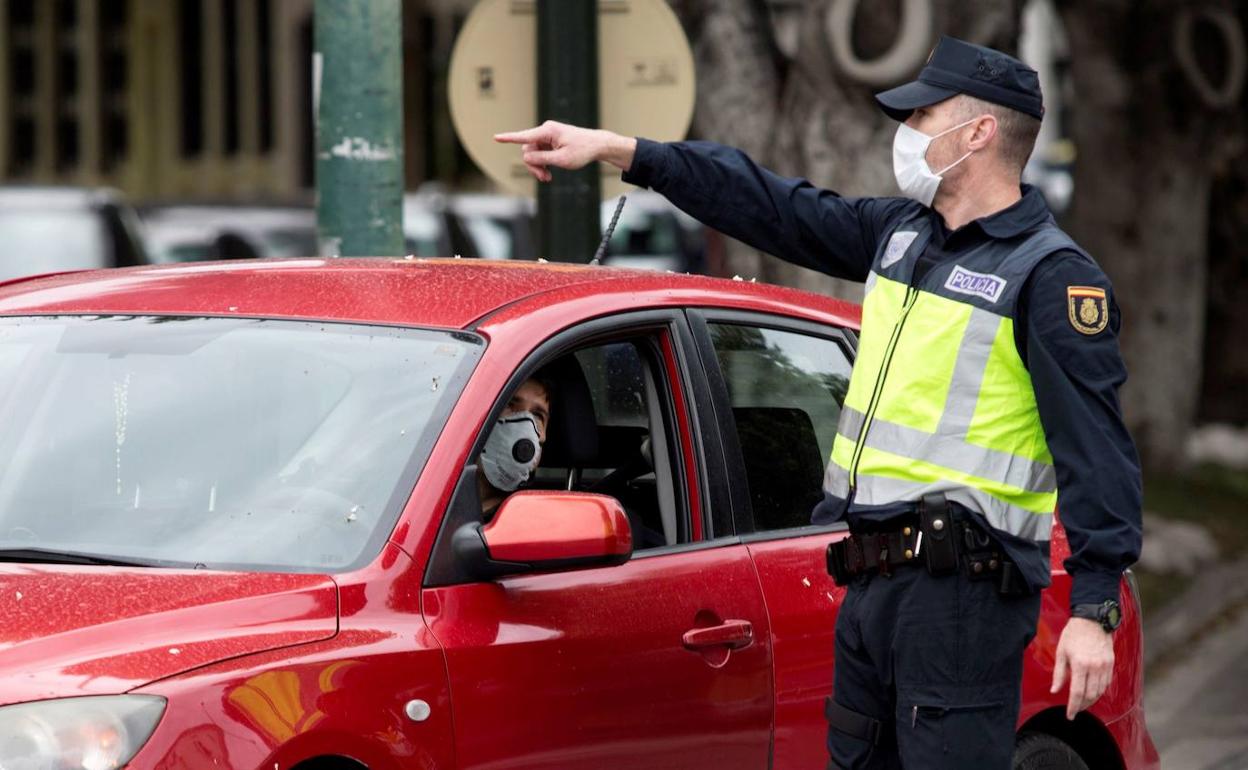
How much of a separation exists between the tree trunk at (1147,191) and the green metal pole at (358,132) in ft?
26.2

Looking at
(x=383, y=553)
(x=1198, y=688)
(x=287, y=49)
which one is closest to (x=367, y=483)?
(x=383, y=553)

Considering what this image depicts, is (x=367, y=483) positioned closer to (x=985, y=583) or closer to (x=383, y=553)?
(x=383, y=553)

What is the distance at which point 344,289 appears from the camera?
168 inches

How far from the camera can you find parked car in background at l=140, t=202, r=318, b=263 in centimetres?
1530

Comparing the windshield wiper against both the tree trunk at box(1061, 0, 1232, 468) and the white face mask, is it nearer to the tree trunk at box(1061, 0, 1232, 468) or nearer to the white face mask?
the white face mask

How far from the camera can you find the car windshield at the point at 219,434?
12.5 feet

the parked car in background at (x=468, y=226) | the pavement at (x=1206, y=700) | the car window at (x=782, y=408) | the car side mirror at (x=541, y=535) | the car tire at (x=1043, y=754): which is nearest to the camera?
the car side mirror at (x=541, y=535)

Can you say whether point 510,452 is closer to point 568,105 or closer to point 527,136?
point 527,136

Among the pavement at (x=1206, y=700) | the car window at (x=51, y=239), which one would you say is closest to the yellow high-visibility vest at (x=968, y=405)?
the pavement at (x=1206, y=700)

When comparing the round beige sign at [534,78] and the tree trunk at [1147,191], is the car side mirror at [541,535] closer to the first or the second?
the round beige sign at [534,78]

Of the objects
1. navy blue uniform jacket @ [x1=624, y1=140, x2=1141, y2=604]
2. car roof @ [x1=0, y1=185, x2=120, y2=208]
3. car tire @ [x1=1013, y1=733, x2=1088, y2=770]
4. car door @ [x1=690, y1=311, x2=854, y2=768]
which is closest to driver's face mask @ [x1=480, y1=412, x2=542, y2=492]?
car door @ [x1=690, y1=311, x2=854, y2=768]

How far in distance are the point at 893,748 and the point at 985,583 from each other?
0.35 metres

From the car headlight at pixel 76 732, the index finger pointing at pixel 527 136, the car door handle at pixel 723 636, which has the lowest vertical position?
the car door handle at pixel 723 636

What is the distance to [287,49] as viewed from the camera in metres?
35.5
